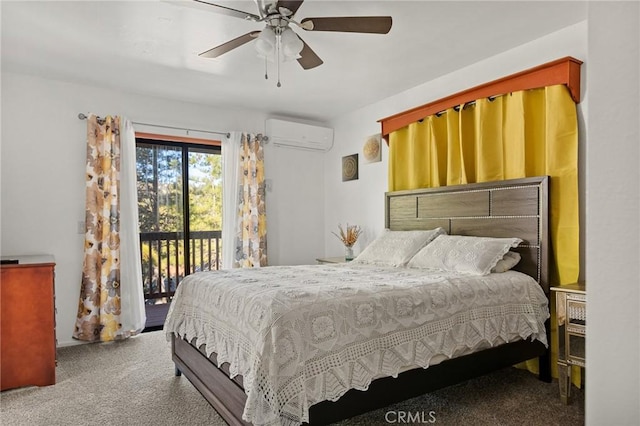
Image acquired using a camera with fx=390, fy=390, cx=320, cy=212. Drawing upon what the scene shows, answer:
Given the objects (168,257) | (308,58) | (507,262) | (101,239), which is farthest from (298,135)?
(507,262)

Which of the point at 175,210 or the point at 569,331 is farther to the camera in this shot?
the point at 175,210

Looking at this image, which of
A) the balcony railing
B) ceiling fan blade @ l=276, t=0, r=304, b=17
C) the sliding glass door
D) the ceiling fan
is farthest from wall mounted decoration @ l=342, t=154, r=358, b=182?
ceiling fan blade @ l=276, t=0, r=304, b=17

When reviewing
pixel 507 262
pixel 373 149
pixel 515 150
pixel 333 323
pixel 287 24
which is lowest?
pixel 333 323

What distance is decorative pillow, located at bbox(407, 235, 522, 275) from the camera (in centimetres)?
280

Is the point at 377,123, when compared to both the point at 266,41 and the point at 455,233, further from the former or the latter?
the point at 266,41

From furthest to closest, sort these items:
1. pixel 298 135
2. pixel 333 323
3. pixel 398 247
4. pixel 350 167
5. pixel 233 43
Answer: pixel 298 135 → pixel 350 167 → pixel 398 247 → pixel 233 43 → pixel 333 323

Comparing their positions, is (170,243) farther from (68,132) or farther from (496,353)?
(496,353)

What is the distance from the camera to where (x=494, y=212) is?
3256mm

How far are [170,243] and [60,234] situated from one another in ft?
3.77

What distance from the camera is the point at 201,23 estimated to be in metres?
2.74

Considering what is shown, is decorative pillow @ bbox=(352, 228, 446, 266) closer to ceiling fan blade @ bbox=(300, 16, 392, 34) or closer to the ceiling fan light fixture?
ceiling fan blade @ bbox=(300, 16, 392, 34)

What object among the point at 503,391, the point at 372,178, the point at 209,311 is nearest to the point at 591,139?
the point at 209,311

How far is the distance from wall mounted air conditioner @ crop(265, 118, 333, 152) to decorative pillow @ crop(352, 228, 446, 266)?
78.6 inches

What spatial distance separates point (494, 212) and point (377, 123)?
193 cm
